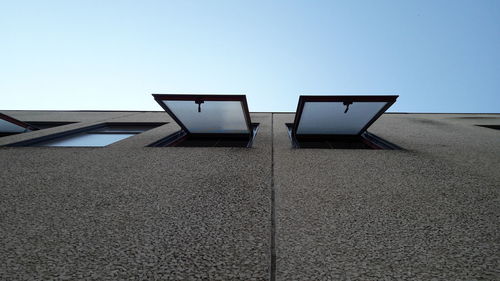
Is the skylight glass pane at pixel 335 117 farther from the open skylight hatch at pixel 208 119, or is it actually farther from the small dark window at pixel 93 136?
the small dark window at pixel 93 136

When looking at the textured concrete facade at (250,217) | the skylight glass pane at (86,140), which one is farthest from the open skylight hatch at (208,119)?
the skylight glass pane at (86,140)

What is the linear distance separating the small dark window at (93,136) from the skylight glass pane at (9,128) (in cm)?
149

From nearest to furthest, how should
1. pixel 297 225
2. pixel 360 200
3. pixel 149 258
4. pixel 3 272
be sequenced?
pixel 3 272
pixel 149 258
pixel 297 225
pixel 360 200

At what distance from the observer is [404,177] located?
2869 mm

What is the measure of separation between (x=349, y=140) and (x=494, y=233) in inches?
142

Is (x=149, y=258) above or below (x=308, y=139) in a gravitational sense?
below

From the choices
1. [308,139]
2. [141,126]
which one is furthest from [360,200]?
[141,126]

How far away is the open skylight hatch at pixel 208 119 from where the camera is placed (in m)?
4.25

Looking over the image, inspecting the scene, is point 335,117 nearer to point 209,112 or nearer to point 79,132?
point 209,112

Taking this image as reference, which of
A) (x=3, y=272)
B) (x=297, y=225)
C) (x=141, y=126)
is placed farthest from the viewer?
(x=141, y=126)

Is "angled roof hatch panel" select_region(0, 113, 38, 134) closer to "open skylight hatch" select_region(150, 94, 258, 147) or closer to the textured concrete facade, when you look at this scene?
the textured concrete facade

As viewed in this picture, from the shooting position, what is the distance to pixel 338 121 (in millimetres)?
4730

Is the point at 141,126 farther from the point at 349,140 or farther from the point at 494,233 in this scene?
the point at 494,233

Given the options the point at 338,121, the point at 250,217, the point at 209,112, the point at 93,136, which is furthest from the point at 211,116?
the point at 93,136
